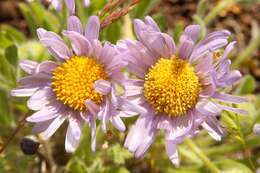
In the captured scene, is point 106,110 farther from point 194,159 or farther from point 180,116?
point 194,159

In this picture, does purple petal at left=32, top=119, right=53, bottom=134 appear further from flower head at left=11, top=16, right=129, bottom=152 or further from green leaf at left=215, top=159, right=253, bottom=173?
green leaf at left=215, top=159, right=253, bottom=173

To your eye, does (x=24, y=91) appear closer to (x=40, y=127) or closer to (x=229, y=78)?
(x=40, y=127)

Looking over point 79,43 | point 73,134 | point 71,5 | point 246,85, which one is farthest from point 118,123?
point 246,85

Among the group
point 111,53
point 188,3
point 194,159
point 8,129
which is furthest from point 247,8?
point 8,129

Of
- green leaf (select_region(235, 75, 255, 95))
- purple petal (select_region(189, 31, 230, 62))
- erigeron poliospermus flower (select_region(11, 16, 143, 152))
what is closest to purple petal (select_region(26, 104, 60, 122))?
erigeron poliospermus flower (select_region(11, 16, 143, 152))

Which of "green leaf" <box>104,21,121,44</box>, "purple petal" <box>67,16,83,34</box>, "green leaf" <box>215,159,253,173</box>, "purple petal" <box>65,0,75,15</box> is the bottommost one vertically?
Answer: "green leaf" <box>215,159,253,173</box>

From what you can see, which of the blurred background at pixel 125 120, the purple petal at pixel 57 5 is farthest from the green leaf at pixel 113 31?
the purple petal at pixel 57 5

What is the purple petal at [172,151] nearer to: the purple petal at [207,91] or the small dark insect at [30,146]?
the purple petal at [207,91]

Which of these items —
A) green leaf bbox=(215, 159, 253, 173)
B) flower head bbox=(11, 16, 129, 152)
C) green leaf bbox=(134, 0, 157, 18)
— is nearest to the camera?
flower head bbox=(11, 16, 129, 152)
